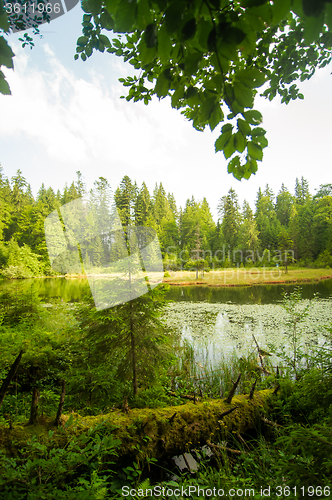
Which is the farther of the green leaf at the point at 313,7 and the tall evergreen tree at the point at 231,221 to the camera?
the tall evergreen tree at the point at 231,221

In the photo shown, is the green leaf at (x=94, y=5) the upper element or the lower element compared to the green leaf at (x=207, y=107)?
upper

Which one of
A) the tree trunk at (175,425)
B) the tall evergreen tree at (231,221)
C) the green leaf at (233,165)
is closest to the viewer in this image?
the green leaf at (233,165)

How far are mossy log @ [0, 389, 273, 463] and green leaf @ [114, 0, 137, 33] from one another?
260cm

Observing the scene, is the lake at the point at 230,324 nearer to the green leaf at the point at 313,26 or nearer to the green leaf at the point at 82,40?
the green leaf at the point at 82,40

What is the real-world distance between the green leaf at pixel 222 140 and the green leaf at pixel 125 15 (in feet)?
1.40

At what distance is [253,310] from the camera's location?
1296 centimetres

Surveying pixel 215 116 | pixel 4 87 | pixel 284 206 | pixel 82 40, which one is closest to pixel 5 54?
pixel 4 87

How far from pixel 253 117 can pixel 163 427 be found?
3023 mm

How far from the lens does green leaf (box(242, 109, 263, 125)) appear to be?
786mm

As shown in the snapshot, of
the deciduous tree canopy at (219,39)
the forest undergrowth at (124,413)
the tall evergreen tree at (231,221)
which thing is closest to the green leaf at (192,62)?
the deciduous tree canopy at (219,39)

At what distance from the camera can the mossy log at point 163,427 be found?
6.52ft

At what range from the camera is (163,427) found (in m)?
2.51

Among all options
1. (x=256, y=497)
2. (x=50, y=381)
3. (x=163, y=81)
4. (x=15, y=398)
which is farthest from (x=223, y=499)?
(x=50, y=381)

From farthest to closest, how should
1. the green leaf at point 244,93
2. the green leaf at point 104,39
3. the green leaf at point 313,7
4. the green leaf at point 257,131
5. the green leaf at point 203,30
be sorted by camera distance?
the green leaf at point 104,39 < the green leaf at point 257,131 < the green leaf at point 244,93 < the green leaf at point 203,30 < the green leaf at point 313,7
